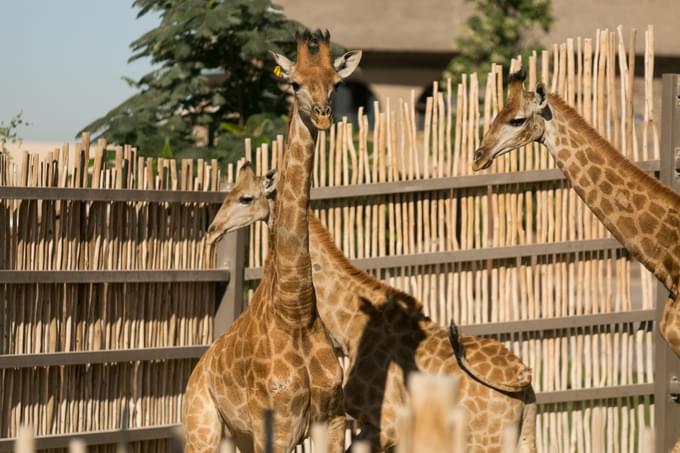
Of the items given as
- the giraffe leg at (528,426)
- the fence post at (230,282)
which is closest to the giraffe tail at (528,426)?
the giraffe leg at (528,426)

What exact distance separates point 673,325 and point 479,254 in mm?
1804

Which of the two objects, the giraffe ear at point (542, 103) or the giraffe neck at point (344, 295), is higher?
the giraffe ear at point (542, 103)

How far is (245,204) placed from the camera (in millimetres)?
7051

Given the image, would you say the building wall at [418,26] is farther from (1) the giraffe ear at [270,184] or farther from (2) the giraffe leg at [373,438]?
(2) the giraffe leg at [373,438]

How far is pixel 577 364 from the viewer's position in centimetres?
831

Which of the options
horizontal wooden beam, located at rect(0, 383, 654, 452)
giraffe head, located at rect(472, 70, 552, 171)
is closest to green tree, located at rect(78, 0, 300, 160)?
horizontal wooden beam, located at rect(0, 383, 654, 452)

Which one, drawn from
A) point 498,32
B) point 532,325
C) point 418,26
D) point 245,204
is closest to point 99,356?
point 245,204

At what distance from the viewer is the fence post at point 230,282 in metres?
8.30

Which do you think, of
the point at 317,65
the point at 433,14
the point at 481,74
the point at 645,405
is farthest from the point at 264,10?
the point at 433,14

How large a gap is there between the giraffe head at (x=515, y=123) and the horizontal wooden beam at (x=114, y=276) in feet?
7.01

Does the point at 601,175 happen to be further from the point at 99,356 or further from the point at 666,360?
the point at 99,356

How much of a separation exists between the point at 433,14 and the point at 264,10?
15.0 m

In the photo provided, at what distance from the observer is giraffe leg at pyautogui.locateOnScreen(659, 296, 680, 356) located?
6.61 m

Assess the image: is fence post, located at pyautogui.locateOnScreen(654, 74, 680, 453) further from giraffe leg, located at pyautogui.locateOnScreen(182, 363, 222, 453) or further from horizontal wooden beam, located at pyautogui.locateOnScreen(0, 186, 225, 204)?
giraffe leg, located at pyautogui.locateOnScreen(182, 363, 222, 453)
